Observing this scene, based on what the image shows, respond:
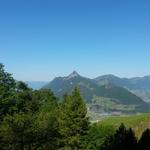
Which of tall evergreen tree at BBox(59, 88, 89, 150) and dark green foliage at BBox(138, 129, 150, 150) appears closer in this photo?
dark green foliage at BBox(138, 129, 150, 150)

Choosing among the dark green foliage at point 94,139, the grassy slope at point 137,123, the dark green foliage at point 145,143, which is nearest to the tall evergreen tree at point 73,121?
the dark green foliage at point 94,139

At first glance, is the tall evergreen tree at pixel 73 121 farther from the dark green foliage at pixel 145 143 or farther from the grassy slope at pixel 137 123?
the dark green foliage at pixel 145 143

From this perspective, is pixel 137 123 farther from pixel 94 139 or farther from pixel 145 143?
pixel 145 143

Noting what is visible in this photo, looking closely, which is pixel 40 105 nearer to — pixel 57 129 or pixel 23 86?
pixel 23 86

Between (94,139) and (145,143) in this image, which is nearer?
(145,143)

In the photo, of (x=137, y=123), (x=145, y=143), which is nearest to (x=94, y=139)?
(x=137, y=123)

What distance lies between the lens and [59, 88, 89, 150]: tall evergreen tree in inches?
2803

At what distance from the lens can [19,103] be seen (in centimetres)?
8544

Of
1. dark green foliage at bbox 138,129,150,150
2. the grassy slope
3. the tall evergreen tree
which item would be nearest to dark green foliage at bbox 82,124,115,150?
the tall evergreen tree

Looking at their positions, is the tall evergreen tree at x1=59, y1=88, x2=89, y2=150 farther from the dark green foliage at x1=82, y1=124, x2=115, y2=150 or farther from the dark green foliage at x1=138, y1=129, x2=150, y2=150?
the dark green foliage at x1=138, y1=129, x2=150, y2=150

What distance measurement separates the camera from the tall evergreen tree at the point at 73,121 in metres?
71.2

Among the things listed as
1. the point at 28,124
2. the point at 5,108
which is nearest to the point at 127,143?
the point at 28,124

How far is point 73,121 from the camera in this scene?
71.6m

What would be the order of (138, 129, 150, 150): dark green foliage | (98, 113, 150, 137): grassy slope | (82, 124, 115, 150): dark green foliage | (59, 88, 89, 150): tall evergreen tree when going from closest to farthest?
(138, 129, 150, 150): dark green foliage
(82, 124, 115, 150): dark green foliage
(59, 88, 89, 150): tall evergreen tree
(98, 113, 150, 137): grassy slope
